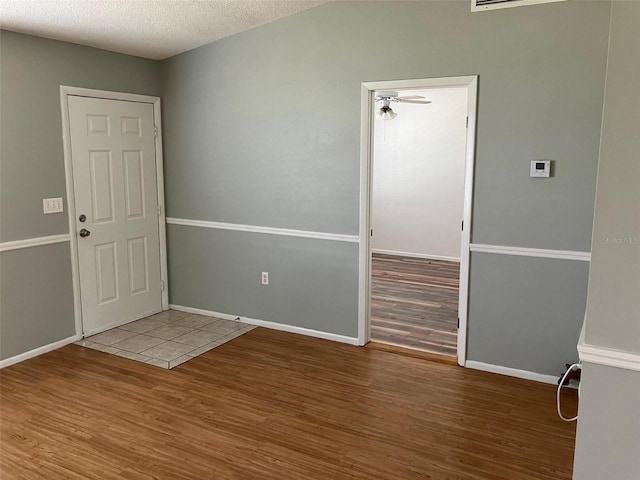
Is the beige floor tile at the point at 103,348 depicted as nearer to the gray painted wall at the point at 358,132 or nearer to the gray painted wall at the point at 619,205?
the gray painted wall at the point at 358,132

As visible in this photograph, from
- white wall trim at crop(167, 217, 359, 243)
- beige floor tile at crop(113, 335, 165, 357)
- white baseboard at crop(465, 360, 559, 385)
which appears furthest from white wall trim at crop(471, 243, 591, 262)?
beige floor tile at crop(113, 335, 165, 357)

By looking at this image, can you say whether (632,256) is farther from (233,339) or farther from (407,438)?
(233,339)

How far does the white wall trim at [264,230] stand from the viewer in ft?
14.1

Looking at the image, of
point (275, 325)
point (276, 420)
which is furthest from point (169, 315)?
point (276, 420)

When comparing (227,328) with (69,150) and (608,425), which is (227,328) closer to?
(69,150)

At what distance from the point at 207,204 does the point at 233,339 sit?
4.26ft

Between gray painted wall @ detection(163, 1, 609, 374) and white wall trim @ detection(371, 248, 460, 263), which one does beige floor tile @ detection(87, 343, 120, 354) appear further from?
white wall trim @ detection(371, 248, 460, 263)

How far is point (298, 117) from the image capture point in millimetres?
4332

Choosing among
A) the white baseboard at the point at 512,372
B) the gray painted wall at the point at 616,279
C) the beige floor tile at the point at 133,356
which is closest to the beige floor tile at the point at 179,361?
the beige floor tile at the point at 133,356

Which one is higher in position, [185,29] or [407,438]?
[185,29]

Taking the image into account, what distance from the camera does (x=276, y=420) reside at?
3125 mm

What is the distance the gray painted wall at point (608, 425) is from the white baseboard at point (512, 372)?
1694mm

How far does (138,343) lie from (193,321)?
0.65 meters

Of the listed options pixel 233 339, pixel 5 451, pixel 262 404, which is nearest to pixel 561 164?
pixel 262 404
